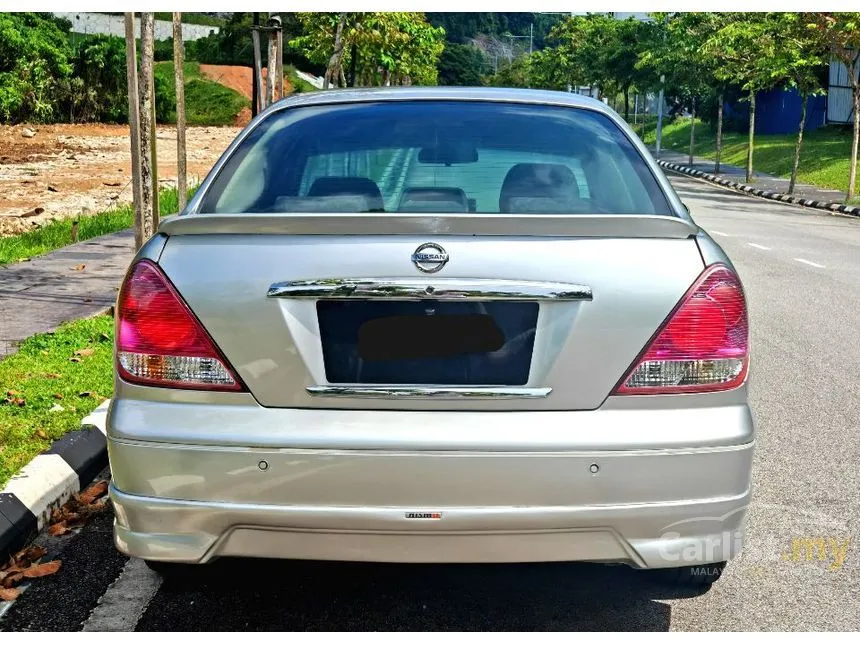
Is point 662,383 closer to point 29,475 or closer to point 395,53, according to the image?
point 29,475

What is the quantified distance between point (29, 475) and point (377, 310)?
2296 mm

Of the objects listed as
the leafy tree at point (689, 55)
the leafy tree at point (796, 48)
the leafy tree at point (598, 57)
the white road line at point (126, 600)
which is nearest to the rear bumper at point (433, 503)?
the white road line at point (126, 600)

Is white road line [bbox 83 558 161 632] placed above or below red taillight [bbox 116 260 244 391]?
below

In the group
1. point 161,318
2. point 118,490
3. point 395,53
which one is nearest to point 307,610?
point 118,490

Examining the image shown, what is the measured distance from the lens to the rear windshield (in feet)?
12.2

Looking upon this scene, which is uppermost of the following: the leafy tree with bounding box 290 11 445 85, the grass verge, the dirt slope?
the leafy tree with bounding box 290 11 445 85

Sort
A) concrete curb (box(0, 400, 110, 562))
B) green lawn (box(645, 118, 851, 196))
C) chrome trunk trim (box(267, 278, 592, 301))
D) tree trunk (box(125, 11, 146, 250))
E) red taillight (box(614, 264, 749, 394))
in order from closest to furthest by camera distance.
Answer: chrome trunk trim (box(267, 278, 592, 301)) < red taillight (box(614, 264, 749, 394)) < concrete curb (box(0, 400, 110, 562)) < tree trunk (box(125, 11, 146, 250)) < green lawn (box(645, 118, 851, 196))

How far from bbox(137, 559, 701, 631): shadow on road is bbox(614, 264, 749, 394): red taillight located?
84 cm

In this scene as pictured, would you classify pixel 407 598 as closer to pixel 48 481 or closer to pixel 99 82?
pixel 48 481

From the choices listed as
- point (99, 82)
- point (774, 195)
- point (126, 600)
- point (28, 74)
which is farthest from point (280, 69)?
point (99, 82)

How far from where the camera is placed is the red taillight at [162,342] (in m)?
3.08

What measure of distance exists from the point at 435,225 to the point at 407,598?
1.29 metres

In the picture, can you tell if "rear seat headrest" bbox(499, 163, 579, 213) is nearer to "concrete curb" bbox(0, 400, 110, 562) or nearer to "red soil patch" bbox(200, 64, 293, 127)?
"concrete curb" bbox(0, 400, 110, 562)

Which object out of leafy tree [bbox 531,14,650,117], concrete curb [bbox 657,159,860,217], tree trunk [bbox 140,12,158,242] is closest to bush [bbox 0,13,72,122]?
leafy tree [bbox 531,14,650,117]
